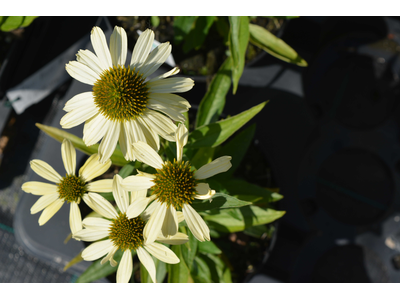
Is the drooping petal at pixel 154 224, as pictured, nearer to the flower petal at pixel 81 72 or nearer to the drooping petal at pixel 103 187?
the drooping petal at pixel 103 187

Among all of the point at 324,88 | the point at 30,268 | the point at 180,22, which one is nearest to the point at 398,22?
the point at 324,88

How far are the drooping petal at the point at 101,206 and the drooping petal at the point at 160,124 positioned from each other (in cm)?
21

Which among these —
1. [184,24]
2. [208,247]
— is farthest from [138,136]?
[184,24]

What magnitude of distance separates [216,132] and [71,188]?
396mm

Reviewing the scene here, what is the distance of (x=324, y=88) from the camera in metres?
1.45

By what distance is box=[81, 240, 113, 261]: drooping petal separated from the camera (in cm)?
67

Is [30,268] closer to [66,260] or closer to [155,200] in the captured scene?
[66,260]

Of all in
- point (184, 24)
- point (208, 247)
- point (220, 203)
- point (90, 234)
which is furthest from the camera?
point (184, 24)

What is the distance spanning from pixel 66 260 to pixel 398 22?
1951mm

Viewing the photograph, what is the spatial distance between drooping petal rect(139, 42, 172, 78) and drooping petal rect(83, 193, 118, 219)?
310 millimetres

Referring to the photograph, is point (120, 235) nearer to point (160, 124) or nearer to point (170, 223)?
point (170, 223)

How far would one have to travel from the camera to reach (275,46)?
0.96m

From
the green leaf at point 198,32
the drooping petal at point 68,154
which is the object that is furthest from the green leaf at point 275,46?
the drooping petal at point 68,154

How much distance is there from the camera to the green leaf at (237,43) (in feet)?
2.47
